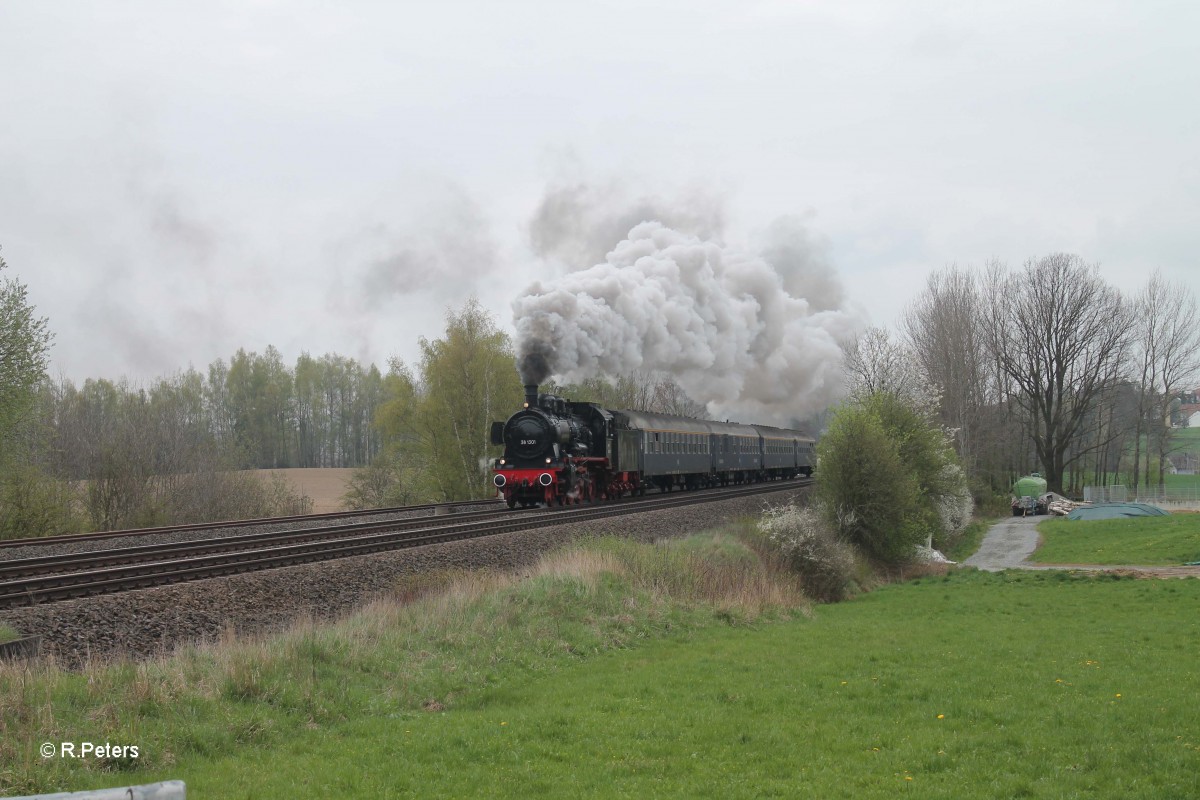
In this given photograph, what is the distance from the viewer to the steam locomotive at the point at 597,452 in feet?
87.8

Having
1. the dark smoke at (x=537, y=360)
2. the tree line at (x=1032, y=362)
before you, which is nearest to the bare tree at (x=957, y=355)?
the tree line at (x=1032, y=362)

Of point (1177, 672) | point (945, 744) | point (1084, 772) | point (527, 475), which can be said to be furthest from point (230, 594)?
point (527, 475)

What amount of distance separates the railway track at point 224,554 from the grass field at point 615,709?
321 centimetres

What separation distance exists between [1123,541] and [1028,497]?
18454 millimetres

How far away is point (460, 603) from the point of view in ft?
40.9

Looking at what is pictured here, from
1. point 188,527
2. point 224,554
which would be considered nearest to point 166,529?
point 188,527

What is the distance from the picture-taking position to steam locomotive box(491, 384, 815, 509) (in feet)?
87.8

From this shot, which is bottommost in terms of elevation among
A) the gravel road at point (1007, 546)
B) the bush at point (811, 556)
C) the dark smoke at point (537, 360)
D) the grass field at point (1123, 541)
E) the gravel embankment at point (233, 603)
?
the gravel road at point (1007, 546)

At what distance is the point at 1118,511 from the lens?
38.0 metres

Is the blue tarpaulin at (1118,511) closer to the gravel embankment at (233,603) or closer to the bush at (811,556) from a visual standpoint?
the bush at (811,556)

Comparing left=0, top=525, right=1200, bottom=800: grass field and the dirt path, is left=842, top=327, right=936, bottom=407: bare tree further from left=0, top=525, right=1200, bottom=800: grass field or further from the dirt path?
left=0, top=525, right=1200, bottom=800: grass field

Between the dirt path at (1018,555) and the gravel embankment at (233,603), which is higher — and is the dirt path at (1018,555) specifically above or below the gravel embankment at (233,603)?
below

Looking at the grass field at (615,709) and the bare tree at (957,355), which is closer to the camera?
the grass field at (615,709)

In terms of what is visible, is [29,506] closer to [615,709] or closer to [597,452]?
[597,452]
